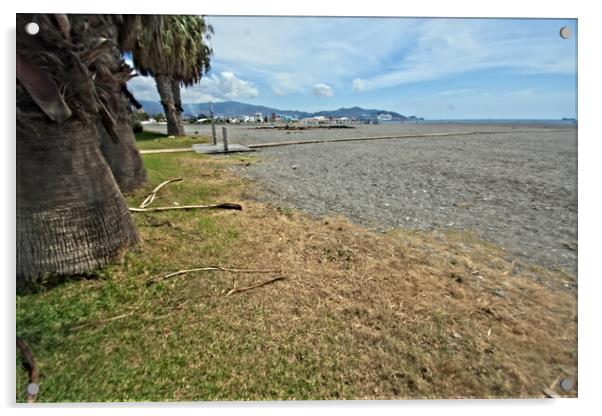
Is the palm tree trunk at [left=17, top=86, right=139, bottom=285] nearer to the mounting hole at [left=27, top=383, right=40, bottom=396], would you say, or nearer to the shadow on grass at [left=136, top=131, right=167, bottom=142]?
the mounting hole at [left=27, top=383, right=40, bottom=396]

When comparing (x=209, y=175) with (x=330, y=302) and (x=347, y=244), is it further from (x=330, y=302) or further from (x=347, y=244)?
(x=330, y=302)

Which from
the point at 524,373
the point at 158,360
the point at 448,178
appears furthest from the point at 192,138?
the point at 524,373

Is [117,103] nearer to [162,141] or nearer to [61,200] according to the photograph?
[61,200]

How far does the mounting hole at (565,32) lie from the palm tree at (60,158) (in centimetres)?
318

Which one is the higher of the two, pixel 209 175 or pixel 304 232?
pixel 209 175

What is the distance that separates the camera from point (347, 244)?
2.98 metres

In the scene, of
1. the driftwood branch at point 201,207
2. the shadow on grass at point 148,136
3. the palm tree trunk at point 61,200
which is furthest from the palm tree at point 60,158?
the shadow on grass at point 148,136

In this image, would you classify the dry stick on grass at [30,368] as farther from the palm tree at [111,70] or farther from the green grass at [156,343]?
the palm tree at [111,70]

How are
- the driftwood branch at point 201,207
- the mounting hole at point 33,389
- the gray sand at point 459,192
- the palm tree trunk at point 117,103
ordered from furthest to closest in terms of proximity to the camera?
the driftwood branch at point 201,207, the gray sand at point 459,192, the palm tree trunk at point 117,103, the mounting hole at point 33,389

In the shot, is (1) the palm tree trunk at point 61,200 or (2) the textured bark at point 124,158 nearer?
(1) the palm tree trunk at point 61,200

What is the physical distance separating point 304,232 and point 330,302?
1319 millimetres

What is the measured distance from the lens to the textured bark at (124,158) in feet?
15.8

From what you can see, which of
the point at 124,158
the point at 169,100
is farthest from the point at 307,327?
the point at 169,100
